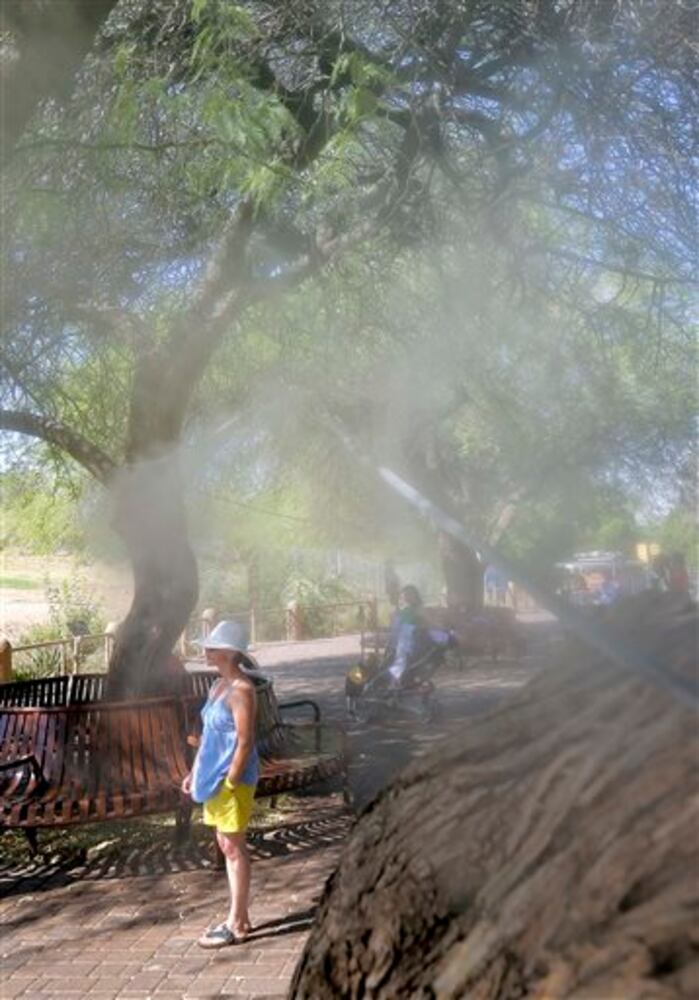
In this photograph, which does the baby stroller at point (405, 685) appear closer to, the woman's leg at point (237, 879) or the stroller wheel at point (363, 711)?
the stroller wheel at point (363, 711)

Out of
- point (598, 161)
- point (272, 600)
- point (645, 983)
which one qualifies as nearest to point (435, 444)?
point (598, 161)

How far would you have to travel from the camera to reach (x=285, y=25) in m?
5.86

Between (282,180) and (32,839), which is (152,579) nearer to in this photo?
(32,839)

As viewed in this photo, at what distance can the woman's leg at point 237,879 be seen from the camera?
4.65 meters

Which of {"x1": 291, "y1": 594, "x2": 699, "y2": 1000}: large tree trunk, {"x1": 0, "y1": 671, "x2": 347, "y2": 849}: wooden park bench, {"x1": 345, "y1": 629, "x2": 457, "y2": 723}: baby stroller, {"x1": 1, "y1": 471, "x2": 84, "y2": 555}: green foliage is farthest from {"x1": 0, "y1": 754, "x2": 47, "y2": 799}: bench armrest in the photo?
{"x1": 291, "y1": 594, "x2": 699, "y2": 1000}: large tree trunk

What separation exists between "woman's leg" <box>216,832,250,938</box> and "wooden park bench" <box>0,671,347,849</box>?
1289mm

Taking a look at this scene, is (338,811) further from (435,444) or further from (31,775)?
(435,444)

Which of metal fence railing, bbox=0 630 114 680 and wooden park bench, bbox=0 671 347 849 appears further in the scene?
metal fence railing, bbox=0 630 114 680

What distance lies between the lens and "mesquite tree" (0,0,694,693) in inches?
207

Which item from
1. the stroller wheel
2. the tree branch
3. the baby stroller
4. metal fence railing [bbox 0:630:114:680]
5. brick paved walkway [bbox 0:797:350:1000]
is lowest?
brick paved walkway [bbox 0:797:350:1000]

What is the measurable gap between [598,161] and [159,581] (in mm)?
3592

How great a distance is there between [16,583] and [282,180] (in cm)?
2467

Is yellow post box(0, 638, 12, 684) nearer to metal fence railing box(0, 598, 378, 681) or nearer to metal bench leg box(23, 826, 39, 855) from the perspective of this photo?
metal fence railing box(0, 598, 378, 681)

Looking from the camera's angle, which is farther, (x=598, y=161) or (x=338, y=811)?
(x=338, y=811)
